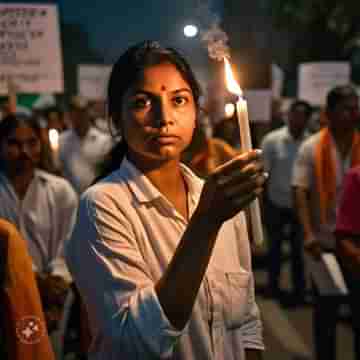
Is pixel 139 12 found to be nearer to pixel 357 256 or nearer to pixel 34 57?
pixel 357 256

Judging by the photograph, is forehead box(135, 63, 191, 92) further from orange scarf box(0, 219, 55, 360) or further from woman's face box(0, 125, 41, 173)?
woman's face box(0, 125, 41, 173)

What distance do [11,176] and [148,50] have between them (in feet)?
6.45

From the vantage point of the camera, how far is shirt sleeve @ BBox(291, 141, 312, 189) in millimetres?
5414

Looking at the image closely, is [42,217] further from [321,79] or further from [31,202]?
[321,79]

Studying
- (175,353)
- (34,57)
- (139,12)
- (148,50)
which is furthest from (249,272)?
(34,57)

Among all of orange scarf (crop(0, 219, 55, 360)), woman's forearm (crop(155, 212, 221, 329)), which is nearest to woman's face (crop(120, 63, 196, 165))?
woman's forearm (crop(155, 212, 221, 329))

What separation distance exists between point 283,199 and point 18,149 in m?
4.39

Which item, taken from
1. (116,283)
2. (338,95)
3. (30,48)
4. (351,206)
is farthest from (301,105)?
(116,283)

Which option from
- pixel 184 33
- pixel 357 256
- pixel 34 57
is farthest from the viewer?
pixel 34 57

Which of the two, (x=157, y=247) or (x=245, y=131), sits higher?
(x=245, y=131)

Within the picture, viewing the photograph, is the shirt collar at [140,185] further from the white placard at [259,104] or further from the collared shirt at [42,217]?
the white placard at [259,104]

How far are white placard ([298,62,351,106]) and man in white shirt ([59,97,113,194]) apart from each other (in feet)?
8.08

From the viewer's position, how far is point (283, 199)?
291 inches

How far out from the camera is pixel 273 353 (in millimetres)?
5297
